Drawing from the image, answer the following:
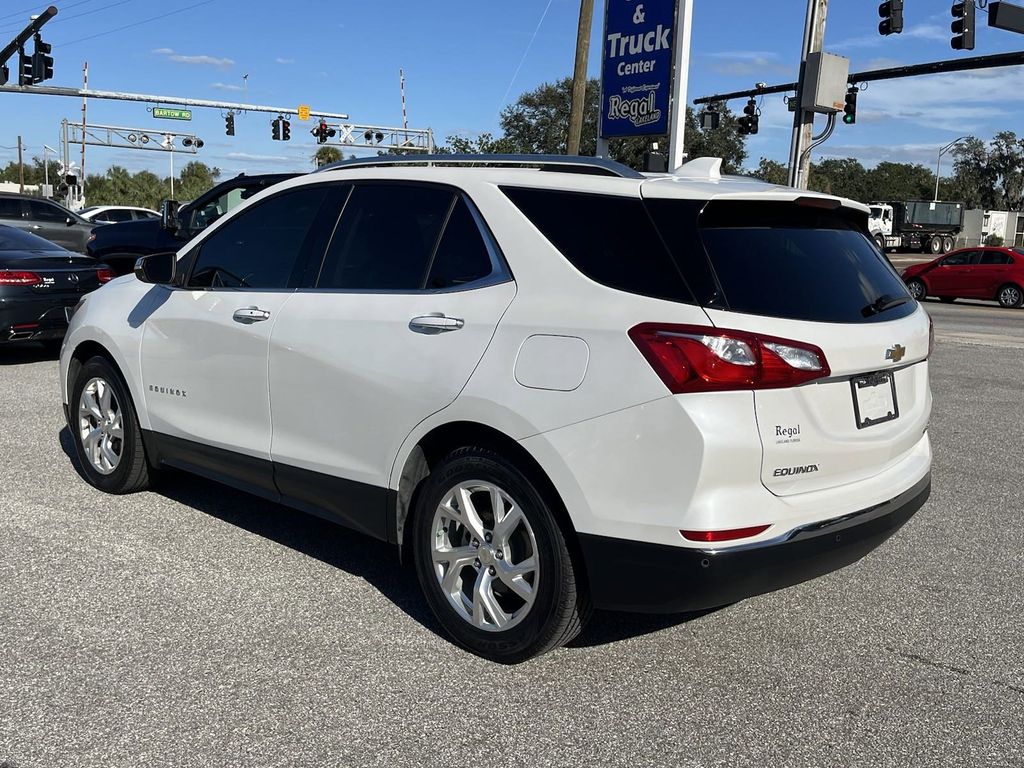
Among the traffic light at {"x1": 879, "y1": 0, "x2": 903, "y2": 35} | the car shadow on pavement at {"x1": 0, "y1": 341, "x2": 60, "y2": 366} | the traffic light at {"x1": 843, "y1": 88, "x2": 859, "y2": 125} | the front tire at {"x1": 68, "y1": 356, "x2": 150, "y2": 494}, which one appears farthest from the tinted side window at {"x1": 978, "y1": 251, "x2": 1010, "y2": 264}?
the front tire at {"x1": 68, "y1": 356, "x2": 150, "y2": 494}

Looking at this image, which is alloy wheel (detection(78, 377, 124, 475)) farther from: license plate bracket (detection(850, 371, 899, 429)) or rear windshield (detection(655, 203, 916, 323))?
license plate bracket (detection(850, 371, 899, 429))

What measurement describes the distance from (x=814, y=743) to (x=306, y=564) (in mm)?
2479

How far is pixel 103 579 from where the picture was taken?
4367mm

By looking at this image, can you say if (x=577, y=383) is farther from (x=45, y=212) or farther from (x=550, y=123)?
(x=550, y=123)

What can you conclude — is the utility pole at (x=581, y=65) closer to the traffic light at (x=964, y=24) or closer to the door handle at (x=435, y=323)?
the traffic light at (x=964, y=24)

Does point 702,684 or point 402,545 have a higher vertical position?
point 402,545

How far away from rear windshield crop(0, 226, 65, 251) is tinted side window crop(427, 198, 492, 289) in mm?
8700

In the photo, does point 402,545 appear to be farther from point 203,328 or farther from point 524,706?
point 203,328

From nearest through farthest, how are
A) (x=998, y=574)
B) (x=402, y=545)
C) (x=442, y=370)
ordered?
(x=442, y=370) < (x=402, y=545) < (x=998, y=574)

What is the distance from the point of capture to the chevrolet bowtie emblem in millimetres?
3516

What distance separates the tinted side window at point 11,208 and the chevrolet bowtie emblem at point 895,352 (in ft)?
66.9

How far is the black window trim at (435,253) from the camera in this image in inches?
143

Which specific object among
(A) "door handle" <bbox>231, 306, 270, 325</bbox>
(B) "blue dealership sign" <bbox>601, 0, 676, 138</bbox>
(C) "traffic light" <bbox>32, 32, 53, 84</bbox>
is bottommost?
(A) "door handle" <bbox>231, 306, 270, 325</bbox>

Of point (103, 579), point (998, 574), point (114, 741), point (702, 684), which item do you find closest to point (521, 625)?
point (702, 684)
